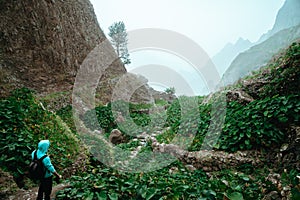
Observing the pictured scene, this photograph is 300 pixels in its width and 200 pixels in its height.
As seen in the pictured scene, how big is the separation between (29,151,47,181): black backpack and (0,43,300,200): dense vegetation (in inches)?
21.3

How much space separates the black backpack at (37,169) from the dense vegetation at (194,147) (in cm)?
54

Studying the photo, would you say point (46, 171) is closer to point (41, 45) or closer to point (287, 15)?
point (41, 45)

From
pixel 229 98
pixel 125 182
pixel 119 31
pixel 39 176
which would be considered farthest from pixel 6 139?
pixel 119 31

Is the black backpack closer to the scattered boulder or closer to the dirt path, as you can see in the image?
the dirt path

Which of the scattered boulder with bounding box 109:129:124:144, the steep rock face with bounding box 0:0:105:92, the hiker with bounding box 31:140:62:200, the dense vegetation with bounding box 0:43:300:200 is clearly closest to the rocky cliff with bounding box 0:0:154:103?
the steep rock face with bounding box 0:0:105:92

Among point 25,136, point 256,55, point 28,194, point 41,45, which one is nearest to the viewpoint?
point 28,194

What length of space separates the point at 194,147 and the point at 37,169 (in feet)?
15.3

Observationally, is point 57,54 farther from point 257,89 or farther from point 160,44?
point 257,89

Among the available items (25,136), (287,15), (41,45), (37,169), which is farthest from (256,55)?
(37,169)

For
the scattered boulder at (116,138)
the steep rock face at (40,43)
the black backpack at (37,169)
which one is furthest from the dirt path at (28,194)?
the steep rock face at (40,43)

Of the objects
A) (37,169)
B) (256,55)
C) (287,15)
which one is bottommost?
(37,169)

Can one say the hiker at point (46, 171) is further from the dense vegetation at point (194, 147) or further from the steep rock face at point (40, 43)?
the steep rock face at point (40, 43)

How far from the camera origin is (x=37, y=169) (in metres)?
2.75

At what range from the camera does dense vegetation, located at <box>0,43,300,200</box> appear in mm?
2904
